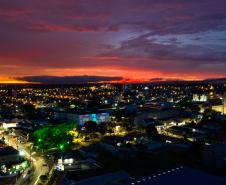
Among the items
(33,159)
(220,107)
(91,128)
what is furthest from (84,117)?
(220,107)

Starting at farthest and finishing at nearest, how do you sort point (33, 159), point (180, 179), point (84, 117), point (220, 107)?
point (220, 107)
point (84, 117)
point (33, 159)
point (180, 179)

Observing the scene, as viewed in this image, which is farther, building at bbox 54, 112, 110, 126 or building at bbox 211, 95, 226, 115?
building at bbox 211, 95, 226, 115

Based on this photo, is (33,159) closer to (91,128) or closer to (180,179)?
(91,128)

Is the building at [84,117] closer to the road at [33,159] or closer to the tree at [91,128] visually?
the tree at [91,128]

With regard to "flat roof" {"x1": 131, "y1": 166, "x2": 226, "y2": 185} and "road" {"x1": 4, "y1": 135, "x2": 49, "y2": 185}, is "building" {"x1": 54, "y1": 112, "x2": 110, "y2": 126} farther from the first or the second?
"flat roof" {"x1": 131, "y1": 166, "x2": 226, "y2": 185}

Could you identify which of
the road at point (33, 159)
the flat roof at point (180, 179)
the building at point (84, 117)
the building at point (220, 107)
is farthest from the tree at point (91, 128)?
the building at point (220, 107)

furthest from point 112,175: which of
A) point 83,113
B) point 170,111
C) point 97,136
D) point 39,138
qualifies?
point 170,111

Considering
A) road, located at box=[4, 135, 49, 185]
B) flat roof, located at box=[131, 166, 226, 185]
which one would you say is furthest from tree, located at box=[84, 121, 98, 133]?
flat roof, located at box=[131, 166, 226, 185]

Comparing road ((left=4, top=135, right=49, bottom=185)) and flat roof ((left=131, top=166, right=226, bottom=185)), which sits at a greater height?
flat roof ((left=131, top=166, right=226, bottom=185))
